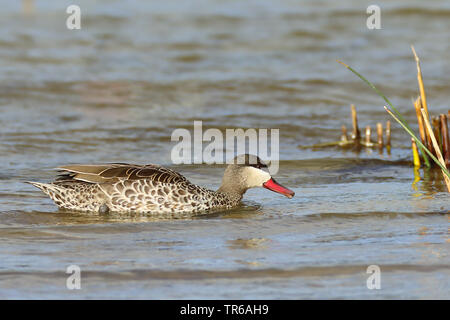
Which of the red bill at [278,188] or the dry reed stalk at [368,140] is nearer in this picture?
the red bill at [278,188]

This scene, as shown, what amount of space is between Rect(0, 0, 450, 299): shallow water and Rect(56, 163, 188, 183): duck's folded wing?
1.50ft

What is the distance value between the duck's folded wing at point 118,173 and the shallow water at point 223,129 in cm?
46

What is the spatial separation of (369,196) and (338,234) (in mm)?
1663

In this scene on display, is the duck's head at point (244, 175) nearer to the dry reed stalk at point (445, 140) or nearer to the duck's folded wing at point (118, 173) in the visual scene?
the duck's folded wing at point (118, 173)

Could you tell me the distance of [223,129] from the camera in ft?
44.1

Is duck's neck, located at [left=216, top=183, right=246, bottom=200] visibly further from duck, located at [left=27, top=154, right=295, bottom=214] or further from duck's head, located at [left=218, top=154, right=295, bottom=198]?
duck, located at [left=27, top=154, right=295, bottom=214]

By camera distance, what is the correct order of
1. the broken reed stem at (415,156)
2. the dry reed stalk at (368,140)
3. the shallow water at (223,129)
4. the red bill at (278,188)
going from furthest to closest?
the dry reed stalk at (368,140) → the broken reed stem at (415,156) → the red bill at (278,188) → the shallow water at (223,129)

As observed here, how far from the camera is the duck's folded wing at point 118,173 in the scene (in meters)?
8.84

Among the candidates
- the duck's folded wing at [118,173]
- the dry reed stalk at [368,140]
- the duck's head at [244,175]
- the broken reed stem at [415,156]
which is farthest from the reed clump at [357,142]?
the duck's folded wing at [118,173]

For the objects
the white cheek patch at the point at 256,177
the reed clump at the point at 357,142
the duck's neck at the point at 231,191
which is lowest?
the duck's neck at the point at 231,191

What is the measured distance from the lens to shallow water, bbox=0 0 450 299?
22.1 ft

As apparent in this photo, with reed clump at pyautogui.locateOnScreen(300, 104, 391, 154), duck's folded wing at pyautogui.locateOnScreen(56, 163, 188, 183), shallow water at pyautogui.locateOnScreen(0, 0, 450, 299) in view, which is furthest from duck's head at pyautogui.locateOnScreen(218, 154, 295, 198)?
reed clump at pyautogui.locateOnScreen(300, 104, 391, 154)
